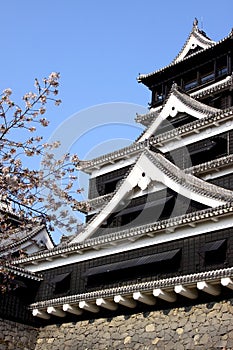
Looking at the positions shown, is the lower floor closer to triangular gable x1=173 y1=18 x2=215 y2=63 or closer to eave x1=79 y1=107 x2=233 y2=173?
eave x1=79 y1=107 x2=233 y2=173

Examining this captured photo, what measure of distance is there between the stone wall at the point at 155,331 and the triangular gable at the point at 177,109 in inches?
356

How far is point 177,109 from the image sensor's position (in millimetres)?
22109

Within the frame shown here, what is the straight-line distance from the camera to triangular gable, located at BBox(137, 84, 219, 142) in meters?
21.1

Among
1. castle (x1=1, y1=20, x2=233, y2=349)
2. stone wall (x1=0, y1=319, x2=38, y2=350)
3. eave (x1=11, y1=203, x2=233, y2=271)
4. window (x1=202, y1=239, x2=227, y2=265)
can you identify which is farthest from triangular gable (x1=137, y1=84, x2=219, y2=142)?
stone wall (x1=0, y1=319, x2=38, y2=350)

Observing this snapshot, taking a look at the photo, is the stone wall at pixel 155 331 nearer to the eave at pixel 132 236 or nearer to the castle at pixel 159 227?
the castle at pixel 159 227

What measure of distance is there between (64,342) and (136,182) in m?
5.91

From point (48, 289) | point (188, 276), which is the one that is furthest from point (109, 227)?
point (188, 276)

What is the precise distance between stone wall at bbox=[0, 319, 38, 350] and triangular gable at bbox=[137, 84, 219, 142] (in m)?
9.59

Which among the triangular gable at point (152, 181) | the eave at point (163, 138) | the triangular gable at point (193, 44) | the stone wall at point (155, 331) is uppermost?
the triangular gable at point (193, 44)

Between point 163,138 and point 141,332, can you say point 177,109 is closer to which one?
point 163,138

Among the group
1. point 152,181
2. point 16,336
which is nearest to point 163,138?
point 152,181

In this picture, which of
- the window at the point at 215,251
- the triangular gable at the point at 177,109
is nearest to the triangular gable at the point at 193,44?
the triangular gable at the point at 177,109

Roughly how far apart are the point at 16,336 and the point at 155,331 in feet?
16.8

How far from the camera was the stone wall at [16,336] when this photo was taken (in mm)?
16719
